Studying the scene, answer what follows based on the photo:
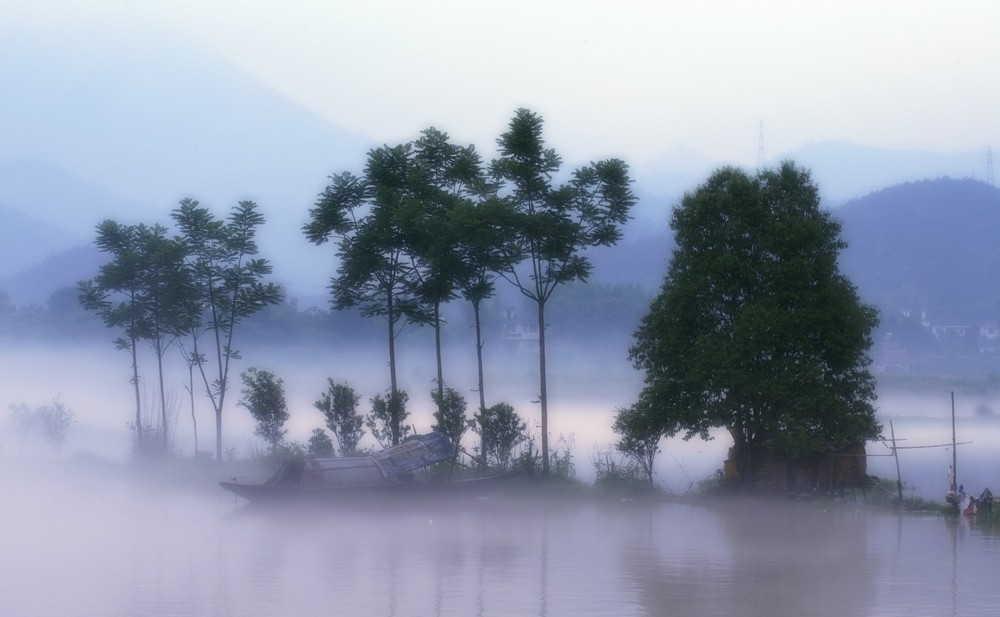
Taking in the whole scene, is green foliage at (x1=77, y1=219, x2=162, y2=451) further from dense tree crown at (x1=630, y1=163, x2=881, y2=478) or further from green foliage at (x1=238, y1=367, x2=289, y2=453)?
dense tree crown at (x1=630, y1=163, x2=881, y2=478)

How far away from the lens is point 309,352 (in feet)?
261

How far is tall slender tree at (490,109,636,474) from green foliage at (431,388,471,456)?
8.05 feet

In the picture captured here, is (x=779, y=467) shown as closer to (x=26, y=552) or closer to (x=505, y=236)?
(x=505, y=236)

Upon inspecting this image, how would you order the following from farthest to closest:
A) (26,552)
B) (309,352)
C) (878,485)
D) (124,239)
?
1. (309,352)
2. (124,239)
3. (878,485)
4. (26,552)

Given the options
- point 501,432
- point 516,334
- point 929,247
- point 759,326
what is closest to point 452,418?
point 501,432

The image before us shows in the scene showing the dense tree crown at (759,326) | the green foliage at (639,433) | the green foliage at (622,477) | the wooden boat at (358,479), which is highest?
the dense tree crown at (759,326)

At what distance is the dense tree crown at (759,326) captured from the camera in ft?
78.5

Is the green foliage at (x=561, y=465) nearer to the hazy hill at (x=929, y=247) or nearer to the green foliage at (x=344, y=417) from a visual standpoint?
the green foliage at (x=344, y=417)

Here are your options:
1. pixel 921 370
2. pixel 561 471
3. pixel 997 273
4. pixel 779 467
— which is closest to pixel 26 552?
pixel 561 471

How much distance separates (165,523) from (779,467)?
1339cm

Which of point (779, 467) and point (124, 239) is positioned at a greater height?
point (124, 239)

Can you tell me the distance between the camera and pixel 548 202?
2830 centimetres

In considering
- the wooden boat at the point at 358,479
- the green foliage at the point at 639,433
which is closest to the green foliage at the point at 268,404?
the wooden boat at the point at 358,479

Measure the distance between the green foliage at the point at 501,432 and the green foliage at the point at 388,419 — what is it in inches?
100
